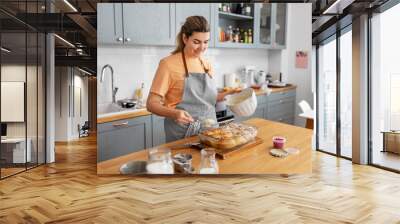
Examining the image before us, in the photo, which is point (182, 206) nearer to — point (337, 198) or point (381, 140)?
point (337, 198)

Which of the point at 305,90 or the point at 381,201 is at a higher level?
the point at 305,90

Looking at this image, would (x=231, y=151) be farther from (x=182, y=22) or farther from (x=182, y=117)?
(x=182, y=22)

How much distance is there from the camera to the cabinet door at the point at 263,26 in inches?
159

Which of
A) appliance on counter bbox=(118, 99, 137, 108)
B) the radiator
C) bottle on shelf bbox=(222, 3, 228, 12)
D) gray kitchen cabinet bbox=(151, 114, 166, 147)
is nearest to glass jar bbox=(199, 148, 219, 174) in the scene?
gray kitchen cabinet bbox=(151, 114, 166, 147)

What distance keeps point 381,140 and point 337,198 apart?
7.11ft

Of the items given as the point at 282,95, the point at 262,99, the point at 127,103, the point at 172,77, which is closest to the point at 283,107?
the point at 282,95

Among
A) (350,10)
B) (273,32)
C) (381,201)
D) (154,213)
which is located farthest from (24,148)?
(350,10)

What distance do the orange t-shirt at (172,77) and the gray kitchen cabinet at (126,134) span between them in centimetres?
32

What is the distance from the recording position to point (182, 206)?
3039 millimetres

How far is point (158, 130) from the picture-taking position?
3863mm

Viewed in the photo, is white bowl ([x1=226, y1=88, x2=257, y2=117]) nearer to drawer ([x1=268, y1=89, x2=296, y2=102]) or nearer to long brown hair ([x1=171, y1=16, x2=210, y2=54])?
drawer ([x1=268, y1=89, x2=296, y2=102])

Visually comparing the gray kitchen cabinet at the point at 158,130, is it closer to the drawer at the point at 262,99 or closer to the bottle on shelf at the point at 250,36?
the drawer at the point at 262,99

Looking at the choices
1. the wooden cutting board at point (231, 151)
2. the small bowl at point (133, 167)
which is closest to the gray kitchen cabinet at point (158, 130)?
the small bowl at point (133, 167)

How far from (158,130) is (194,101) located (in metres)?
0.50
